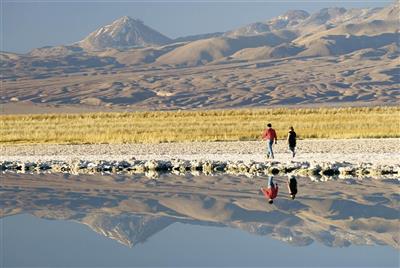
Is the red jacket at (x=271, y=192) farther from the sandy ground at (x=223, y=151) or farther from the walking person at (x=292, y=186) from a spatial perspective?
the sandy ground at (x=223, y=151)

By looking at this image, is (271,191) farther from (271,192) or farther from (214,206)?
(214,206)

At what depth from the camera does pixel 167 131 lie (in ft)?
133

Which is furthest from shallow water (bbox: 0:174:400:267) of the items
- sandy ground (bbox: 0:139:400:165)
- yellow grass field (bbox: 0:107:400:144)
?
yellow grass field (bbox: 0:107:400:144)

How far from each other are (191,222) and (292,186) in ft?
16.7

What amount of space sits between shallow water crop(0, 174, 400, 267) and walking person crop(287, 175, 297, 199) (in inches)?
7.2

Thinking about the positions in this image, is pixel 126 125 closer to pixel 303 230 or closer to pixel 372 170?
pixel 372 170

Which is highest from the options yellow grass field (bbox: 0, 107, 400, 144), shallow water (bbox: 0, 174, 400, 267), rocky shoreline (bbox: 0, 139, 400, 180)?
yellow grass field (bbox: 0, 107, 400, 144)

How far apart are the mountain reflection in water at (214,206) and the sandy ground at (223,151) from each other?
4737 mm

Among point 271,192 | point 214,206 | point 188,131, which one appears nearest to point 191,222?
point 214,206

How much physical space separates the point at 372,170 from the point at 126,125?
26102mm

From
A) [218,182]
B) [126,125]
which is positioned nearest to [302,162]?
[218,182]

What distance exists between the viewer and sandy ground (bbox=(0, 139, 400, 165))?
2564 centimetres

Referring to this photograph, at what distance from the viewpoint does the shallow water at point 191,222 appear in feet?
37.6

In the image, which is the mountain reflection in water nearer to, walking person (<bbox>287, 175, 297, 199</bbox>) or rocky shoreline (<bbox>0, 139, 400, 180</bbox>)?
walking person (<bbox>287, 175, 297, 199</bbox>)
